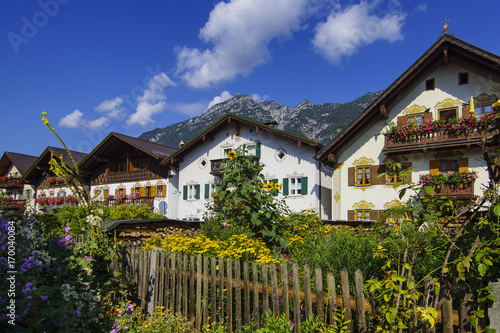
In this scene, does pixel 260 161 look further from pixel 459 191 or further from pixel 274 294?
pixel 274 294

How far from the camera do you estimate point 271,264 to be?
3.98 meters

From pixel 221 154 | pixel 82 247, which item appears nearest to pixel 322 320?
pixel 82 247

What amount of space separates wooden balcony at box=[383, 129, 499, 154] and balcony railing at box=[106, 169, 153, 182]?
21473mm

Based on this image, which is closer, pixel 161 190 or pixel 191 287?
pixel 191 287

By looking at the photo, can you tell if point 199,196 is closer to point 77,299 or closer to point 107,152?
point 107,152

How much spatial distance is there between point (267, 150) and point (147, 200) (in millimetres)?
12971

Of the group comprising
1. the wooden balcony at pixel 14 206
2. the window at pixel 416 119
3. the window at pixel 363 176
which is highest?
the window at pixel 416 119

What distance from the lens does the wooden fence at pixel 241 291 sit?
3.27 meters

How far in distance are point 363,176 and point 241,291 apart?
1627 centimetres

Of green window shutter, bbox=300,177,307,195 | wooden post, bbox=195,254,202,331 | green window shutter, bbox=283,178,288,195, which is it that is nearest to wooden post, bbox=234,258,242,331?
wooden post, bbox=195,254,202,331

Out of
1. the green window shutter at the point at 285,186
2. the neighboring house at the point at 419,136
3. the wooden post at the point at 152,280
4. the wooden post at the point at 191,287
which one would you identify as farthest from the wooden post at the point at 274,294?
the green window shutter at the point at 285,186

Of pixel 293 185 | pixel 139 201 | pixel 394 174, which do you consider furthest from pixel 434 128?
pixel 139 201

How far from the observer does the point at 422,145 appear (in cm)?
1736

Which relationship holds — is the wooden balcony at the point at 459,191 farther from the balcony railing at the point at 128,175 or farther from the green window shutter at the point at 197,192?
the balcony railing at the point at 128,175
